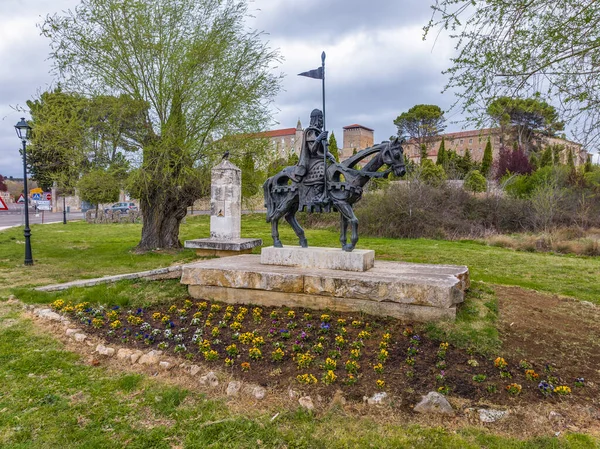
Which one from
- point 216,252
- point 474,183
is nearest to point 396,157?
point 216,252

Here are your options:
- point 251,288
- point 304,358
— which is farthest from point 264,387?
point 251,288

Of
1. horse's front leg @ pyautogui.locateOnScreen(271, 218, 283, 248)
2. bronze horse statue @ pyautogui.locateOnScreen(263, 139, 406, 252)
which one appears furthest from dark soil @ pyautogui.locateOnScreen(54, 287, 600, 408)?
bronze horse statue @ pyautogui.locateOnScreen(263, 139, 406, 252)

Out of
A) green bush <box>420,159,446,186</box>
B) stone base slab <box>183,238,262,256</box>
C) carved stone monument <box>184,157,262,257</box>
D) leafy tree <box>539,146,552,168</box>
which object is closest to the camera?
stone base slab <box>183,238,262,256</box>

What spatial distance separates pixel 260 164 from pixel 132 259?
17.3 feet

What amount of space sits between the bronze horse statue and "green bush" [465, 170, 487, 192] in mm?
19529

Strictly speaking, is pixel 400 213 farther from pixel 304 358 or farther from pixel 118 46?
pixel 304 358

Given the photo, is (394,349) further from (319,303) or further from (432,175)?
(432,175)

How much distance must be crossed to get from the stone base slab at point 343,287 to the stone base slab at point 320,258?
161 mm

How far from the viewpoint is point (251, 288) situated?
645 cm

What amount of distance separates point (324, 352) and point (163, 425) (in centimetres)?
196

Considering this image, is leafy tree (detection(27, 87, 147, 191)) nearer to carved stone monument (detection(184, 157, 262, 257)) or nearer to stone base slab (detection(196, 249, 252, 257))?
carved stone monument (detection(184, 157, 262, 257))

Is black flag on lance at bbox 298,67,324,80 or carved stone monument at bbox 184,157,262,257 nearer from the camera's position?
black flag on lance at bbox 298,67,324,80

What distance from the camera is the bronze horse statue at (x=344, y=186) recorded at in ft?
20.7

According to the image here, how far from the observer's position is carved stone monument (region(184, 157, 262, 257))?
1218cm
